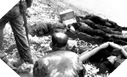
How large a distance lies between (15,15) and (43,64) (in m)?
0.85

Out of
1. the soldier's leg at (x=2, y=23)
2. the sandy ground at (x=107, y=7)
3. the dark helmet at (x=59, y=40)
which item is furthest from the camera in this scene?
the sandy ground at (x=107, y=7)

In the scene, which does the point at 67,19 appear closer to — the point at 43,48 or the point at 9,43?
the point at 43,48

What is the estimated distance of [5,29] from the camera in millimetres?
2541

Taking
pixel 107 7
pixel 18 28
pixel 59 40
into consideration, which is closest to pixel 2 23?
pixel 18 28

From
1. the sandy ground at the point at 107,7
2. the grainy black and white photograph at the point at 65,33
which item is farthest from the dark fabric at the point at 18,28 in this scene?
the sandy ground at the point at 107,7

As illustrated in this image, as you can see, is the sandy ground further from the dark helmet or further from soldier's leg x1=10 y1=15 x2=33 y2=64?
the dark helmet

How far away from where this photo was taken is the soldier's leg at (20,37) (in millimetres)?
2449

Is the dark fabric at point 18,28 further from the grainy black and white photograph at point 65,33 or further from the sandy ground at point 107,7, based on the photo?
the sandy ground at point 107,7

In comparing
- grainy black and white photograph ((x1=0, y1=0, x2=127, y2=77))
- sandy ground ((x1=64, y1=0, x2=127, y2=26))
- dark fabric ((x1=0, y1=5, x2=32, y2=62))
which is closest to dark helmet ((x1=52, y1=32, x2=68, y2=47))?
grainy black and white photograph ((x1=0, y1=0, x2=127, y2=77))

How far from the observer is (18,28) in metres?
2.46

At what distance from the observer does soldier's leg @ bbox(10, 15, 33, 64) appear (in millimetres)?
2449

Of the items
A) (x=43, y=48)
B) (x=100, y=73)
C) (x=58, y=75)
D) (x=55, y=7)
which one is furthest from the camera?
(x=55, y=7)

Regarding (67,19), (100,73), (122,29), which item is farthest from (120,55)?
(67,19)

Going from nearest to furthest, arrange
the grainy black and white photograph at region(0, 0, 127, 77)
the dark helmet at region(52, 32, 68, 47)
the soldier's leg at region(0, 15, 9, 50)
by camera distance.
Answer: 1. the dark helmet at region(52, 32, 68, 47)
2. the grainy black and white photograph at region(0, 0, 127, 77)
3. the soldier's leg at region(0, 15, 9, 50)
